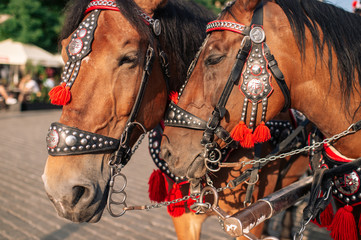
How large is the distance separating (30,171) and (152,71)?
471 cm

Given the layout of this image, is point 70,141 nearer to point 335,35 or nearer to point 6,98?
point 335,35

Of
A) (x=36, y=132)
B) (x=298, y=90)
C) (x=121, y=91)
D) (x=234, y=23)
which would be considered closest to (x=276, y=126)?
(x=298, y=90)

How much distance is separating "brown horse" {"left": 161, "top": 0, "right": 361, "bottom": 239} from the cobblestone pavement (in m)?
2.24

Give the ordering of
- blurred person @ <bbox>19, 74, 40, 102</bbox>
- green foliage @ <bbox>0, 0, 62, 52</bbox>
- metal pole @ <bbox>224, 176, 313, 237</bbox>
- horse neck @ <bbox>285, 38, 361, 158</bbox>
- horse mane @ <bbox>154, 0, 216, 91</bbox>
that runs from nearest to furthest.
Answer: metal pole @ <bbox>224, 176, 313, 237</bbox> → horse neck @ <bbox>285, 38, 361, 158</bbox> → horse mane @ <bbox>154, 0, 216, 91</bbox> → blurred person @ <bbox>19, 74, 40, 102</bbox> → green foliage @ <bbox>0, 0, 62, 52</bbox>

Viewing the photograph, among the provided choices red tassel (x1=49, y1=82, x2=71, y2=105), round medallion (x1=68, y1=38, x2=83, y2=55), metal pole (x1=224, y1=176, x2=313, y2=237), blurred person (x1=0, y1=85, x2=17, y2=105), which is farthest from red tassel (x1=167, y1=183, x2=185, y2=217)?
blurred person (x1=0, y1=85, x2=17, y2=105)

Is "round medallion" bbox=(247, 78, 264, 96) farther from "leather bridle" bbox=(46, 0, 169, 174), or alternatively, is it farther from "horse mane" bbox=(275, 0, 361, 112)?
"leather bridle" bbox=(46, 0, 169, 174)

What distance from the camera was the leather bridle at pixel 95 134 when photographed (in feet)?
5.07

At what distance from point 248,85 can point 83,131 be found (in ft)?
2.79

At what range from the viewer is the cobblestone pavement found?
140 inches

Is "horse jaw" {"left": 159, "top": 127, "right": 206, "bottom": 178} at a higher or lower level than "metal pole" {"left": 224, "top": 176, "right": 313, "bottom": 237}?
higher

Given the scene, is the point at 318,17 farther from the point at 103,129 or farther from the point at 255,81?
the point at 103,129

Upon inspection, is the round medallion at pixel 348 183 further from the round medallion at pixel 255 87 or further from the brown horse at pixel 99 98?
the brown horse at pixel 99 98

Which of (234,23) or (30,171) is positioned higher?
(234,23)

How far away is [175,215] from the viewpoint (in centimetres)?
219
